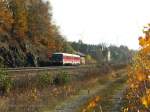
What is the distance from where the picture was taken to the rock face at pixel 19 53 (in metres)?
52.6

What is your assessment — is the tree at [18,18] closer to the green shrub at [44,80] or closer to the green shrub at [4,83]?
the green shrub at [44,80]

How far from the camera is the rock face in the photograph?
52591 mm

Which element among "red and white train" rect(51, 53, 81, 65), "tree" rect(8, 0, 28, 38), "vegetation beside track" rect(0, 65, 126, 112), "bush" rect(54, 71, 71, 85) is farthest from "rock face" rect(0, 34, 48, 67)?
"vegetation beside track" rect(0, 65, 126, 112)

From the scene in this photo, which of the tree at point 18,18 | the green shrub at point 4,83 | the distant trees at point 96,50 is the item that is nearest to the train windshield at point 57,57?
the tree at point 18,18

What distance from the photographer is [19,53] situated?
55969mm

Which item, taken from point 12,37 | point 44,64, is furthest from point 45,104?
point 44,64

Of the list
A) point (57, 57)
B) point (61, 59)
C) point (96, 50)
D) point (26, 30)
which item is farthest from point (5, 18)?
point (96, 50)

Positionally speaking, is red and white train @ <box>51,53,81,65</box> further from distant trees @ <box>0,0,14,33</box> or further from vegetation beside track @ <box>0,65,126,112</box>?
vegetation beside track @ <box>0,65,126,112</box>

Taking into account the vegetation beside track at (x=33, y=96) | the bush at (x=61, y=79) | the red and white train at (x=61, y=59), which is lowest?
the vegetation beside track at (x=33, y=96)

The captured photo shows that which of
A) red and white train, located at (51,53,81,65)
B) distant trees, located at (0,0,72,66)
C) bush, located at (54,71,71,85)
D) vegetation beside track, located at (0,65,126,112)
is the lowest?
vegetation beside track, located at (0,65,126,112)

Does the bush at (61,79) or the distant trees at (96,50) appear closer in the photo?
the bush at (61,79)

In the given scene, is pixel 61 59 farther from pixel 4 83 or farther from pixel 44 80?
pixel 4 83

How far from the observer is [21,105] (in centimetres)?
2025

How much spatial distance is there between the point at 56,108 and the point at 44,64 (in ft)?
147
